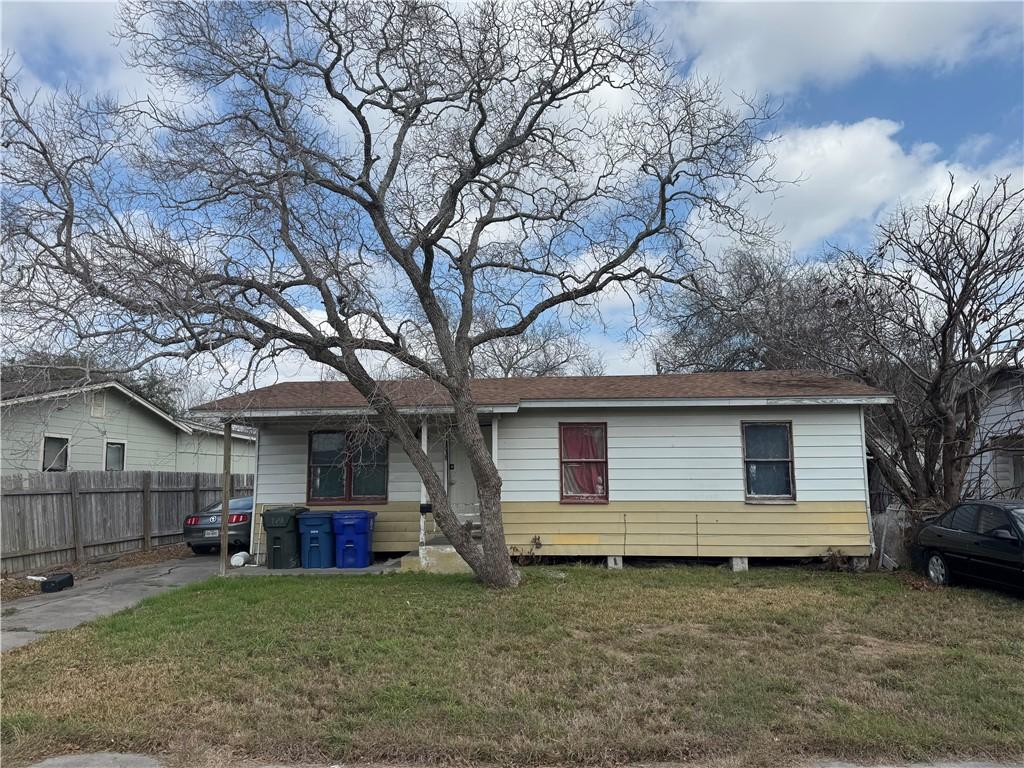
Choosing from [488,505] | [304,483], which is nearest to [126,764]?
[488,505]

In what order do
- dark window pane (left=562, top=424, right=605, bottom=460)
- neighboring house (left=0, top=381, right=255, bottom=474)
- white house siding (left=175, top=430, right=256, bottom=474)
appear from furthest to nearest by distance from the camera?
white house siding (left=175, top=430, right=256, bottom=474) < neighboring house (left=0, top=381, right=255, bottom=474) < dark window pane (left=562, top=424, right=605, bottom=460)

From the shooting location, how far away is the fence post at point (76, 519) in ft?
44.4

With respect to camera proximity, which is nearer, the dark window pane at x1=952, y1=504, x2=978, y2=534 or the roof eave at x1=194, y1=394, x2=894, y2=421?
the dark window pane at x1=952, y1=504, x2=978, y2=534

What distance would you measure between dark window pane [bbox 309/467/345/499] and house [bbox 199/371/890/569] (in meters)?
0.17

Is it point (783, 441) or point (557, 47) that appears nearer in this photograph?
point (557, 47)

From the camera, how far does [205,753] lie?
4.50m

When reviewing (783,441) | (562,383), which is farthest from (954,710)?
(562,383)

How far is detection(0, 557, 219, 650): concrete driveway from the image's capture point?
27.2ft

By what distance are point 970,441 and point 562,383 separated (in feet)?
24.1

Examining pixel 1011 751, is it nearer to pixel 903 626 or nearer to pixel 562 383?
pixel 903 626

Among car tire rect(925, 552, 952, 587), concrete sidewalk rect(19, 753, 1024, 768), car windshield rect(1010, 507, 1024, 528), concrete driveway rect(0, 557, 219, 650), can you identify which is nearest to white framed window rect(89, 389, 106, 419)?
concrete driveway rect(0, 557, 219, 650)

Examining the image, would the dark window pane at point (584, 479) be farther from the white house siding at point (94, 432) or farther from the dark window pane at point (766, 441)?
the white house siding at point (94, 432)

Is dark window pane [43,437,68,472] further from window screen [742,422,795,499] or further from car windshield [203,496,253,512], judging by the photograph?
window screen [742,422,795,499]

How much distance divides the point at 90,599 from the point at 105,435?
5843 mm
